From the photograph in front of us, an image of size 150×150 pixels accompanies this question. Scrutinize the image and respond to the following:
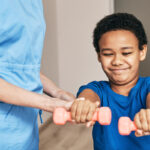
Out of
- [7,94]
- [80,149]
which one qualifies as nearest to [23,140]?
[7,94]

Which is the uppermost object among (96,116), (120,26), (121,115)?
(120,26)

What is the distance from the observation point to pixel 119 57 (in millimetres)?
977

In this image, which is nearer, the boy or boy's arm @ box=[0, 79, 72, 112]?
boy's arm @ box=[0, 79, 72, 112]

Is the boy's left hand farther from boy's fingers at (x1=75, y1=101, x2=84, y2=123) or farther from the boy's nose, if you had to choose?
the boy's nose

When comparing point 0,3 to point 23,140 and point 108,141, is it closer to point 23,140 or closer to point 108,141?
point 23,140

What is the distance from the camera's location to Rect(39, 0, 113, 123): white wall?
2.76 m

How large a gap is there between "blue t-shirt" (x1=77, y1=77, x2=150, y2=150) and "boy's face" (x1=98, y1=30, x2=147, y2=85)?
0.06 metres

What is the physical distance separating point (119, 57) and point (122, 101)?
18 centimetres

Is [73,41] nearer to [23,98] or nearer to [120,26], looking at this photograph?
[120,26]

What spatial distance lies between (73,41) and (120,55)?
6.42 feet

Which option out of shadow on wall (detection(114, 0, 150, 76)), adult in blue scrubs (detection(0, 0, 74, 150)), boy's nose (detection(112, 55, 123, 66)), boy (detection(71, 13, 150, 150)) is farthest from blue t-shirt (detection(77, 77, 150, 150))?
shadow on wall (detection(114, 0, 150, 76))

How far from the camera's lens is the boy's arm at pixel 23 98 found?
0.66 m

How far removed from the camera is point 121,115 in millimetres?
981

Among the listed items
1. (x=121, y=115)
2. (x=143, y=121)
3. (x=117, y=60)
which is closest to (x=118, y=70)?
(x=117, y=60)
